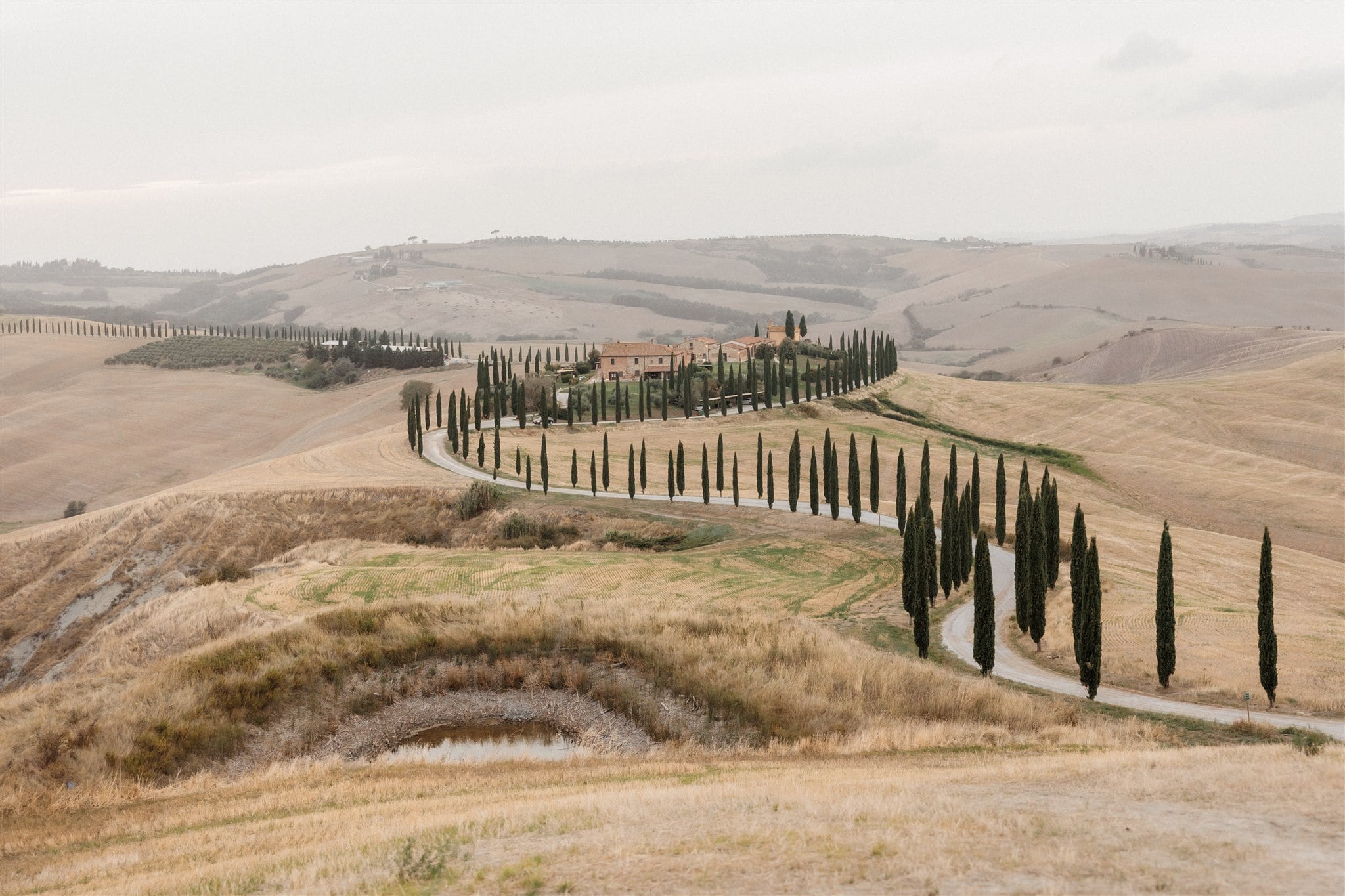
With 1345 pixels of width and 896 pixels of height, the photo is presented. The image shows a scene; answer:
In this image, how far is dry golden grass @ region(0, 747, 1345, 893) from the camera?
18156mm

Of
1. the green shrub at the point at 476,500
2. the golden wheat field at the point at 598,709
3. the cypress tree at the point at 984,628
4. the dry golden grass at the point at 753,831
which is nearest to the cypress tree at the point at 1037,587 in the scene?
the golden wheat field at the point at 598,709

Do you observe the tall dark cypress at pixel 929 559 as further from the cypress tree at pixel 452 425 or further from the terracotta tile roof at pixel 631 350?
the terracotta tile roof at pixel 631 350

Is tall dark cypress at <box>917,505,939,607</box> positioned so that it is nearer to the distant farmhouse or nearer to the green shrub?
the green shrub

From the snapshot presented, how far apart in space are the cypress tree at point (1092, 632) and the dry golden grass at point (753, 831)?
10.2 metres

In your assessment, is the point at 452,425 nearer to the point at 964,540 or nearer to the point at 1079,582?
the point at 964,540

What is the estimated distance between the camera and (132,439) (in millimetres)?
151125

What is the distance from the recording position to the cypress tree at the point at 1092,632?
37812 mm

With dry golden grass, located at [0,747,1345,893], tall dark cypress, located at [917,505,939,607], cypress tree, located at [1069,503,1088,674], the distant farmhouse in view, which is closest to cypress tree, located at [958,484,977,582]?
tall dark cypress, located at [917,505,939,607]

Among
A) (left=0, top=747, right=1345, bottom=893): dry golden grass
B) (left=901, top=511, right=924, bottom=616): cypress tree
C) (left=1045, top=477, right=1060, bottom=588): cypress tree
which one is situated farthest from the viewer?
(left=1045, top=477, right=1060, bottom=588): cypress tree

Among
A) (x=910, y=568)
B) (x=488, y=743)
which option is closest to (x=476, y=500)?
(x=910, y=568)

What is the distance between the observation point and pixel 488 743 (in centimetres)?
3559

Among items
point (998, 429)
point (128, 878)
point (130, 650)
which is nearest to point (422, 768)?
point (128, 878)

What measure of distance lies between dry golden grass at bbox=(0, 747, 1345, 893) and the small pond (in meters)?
4.25

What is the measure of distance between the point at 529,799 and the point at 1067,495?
77.6m
